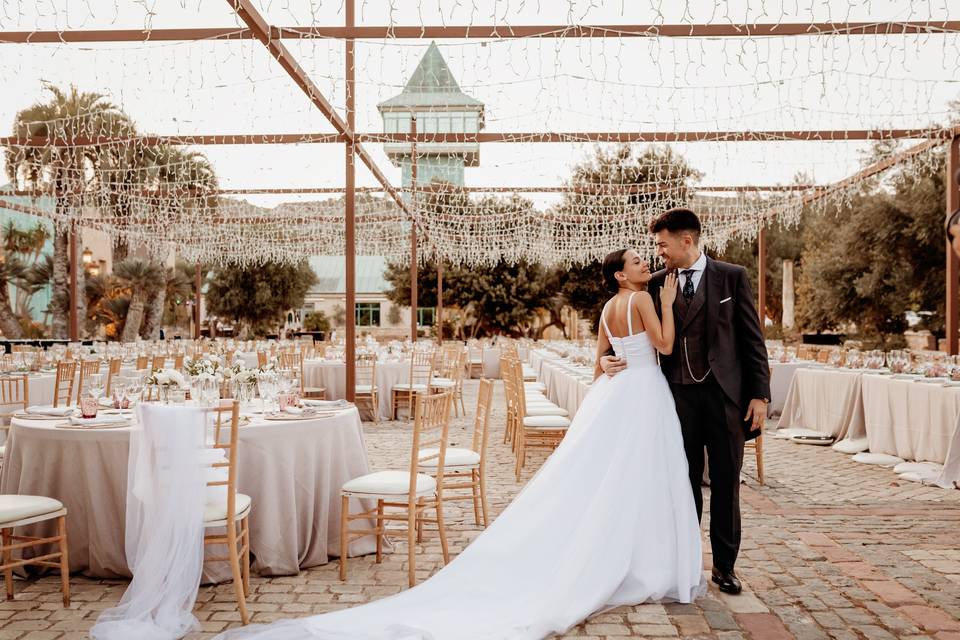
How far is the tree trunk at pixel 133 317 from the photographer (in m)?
21.1

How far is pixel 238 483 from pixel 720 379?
7.93ft

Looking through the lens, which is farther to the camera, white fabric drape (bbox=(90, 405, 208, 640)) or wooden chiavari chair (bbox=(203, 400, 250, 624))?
wooden chiavari chair (bbox=(203, 400, 250, 624))

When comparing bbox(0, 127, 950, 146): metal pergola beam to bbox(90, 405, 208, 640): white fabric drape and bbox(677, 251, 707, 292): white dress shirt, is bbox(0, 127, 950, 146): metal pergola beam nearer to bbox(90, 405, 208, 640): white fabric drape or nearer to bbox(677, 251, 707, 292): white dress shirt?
bbox(677, 251, 707, 292): white dress shirt

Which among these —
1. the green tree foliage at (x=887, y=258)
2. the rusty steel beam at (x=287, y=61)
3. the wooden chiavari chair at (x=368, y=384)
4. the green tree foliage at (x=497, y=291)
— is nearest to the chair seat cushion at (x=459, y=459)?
the rusty steel beam at (x=287, y=61)

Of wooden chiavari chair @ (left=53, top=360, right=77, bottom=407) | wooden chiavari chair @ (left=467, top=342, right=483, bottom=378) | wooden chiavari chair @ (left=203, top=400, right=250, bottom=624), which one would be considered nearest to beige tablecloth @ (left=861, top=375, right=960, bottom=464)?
wooden chiavari chair @ (left=203, top=400, right=250, bottom=624)

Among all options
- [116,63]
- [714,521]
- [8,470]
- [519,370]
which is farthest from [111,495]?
[116,63]

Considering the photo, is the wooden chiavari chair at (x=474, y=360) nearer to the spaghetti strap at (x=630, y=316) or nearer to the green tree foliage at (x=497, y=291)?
the green tree foliage at (x=497, y=291)

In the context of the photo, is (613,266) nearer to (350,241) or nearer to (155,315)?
(350,241)

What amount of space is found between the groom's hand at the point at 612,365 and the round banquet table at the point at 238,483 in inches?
59.4

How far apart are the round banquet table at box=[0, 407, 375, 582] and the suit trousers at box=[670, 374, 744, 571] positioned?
6.16 feet

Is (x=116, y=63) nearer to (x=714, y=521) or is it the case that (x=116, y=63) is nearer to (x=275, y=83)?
(x=275, y=83)

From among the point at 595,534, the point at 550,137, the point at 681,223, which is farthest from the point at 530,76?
the point at 595,534

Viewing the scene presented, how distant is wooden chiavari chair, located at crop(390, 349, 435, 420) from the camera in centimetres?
1045

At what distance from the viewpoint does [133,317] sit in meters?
21.7
